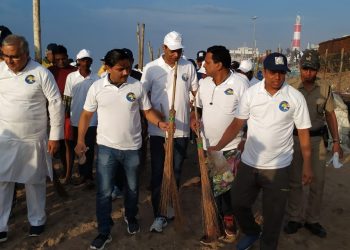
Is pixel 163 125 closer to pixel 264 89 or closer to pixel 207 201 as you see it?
pixel 207 201

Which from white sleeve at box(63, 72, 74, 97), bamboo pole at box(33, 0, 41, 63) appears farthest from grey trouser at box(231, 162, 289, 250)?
bamboo pole at box(33, 0, 41, 63)

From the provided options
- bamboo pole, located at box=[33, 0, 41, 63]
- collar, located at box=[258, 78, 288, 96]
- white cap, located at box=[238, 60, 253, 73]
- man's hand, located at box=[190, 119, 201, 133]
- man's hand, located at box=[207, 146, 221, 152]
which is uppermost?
bamboo pole, located at box=[33, 0, 41, 63]

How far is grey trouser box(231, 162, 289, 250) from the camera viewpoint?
3.25 meters

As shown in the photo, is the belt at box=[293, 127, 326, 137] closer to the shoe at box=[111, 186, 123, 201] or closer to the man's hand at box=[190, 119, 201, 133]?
the man's hand at box=[190, 119, 201, 133]

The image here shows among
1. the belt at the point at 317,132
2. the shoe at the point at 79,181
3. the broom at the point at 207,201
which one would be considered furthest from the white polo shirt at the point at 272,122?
the shoe at the point at 79,181

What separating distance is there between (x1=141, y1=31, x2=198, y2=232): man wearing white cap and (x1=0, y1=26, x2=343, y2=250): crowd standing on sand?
0.01 m

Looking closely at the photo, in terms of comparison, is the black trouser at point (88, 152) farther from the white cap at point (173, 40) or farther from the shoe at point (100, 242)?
the white cap at point (173, 40)

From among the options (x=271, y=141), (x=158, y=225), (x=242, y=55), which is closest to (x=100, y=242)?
(x=158, y=225)

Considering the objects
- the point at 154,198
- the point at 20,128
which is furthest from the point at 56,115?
the point at 154,198

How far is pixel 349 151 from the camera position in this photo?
8.05 metres

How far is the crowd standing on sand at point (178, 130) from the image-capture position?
3.24m

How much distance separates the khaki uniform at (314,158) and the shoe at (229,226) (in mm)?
780

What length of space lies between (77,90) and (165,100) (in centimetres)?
179

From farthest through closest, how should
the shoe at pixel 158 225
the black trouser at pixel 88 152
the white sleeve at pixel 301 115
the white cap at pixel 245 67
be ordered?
the white cap at pixel 245 67
the black trouser at pixel 88 152
the shoe at pixel 158 225
the white sleeve at pixel 301 115
